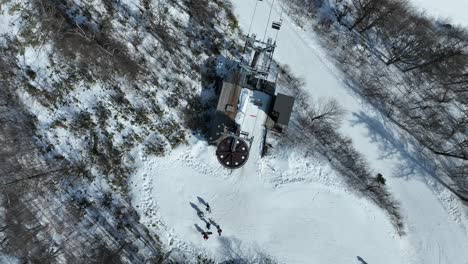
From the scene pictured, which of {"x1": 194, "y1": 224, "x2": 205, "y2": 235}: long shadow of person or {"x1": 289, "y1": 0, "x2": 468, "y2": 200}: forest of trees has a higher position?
{"x1": 289, "y1": 0, "x2": 468, "y2": 200}: forest of trees

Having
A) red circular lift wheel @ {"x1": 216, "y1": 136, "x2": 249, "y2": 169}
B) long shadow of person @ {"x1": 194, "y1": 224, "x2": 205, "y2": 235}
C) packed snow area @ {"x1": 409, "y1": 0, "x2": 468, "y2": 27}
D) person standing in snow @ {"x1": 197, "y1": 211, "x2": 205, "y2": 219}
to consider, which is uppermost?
packed snow area @ {"x1": 409, "y1": 0, "x2": 468, "y2": 27}

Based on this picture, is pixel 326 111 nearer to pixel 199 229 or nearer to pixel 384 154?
pixel 384 154

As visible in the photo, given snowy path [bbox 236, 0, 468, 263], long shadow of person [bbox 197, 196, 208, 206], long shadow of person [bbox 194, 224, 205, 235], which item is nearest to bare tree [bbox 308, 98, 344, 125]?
snowy path [bbox 236, 0, 468, 263]

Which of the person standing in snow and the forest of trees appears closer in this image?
the person standing in snow

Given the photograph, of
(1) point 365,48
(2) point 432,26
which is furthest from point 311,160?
(2) point 432,26

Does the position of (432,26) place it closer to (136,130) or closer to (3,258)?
(136,130)

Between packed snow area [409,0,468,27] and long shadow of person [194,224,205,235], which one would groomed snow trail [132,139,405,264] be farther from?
packed snow area [409,0,468,27]

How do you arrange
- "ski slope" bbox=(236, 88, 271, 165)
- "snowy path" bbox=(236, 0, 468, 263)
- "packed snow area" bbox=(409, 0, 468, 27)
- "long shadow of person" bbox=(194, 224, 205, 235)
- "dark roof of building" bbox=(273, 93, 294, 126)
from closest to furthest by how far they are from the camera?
"dark roof of building" bbox=(273, 93, 294, 126) → "long shadow of person" bbox=(194, 224, 205, 235) → "ski slope" bbox=(236, 88, 271, 165) → "snowy path" bbox=(236, 0, 468, 263) → "packed snow area" bbox=(409, 0, 468, 27)

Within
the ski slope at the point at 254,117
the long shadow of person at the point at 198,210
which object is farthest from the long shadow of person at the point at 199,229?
the ski slope at the point at 254,117
